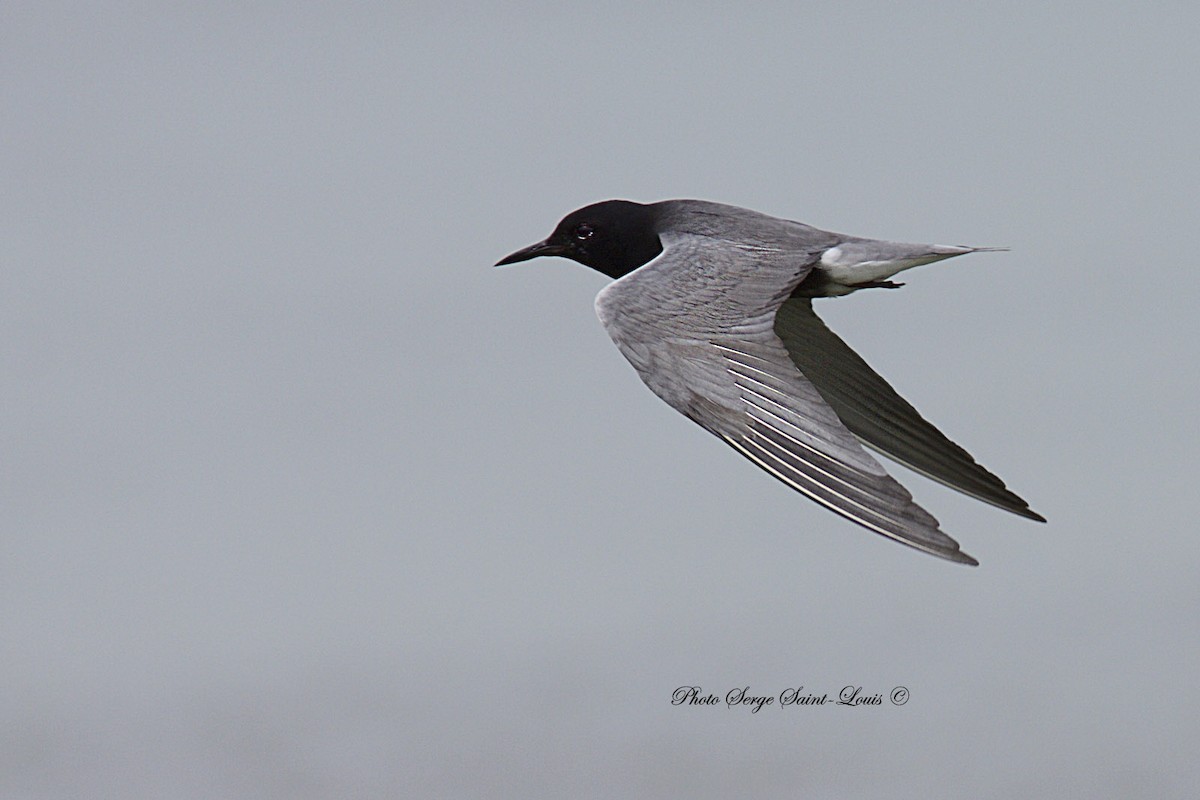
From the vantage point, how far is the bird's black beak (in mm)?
12648

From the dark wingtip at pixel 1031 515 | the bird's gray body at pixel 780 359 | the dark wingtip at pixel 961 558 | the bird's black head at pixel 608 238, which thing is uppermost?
the bird's black head at pixel 608 238

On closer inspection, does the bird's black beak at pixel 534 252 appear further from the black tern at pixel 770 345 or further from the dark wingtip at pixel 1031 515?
the dark wingtip at pixel 1031 515

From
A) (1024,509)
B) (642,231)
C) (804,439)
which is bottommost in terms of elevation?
(1024,509)

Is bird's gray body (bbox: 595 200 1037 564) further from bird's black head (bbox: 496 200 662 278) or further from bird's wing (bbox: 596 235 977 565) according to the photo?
bird's black head (bbox: 496 200 662 278)

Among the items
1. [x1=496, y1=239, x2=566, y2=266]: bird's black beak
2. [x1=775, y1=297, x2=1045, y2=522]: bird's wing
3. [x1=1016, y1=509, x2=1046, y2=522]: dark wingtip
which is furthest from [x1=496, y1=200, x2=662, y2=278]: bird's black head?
[x1=1016, y1=509, x2=1046, y2=522]: dark wingtip

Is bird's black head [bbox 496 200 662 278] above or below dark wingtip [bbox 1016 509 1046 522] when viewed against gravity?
above

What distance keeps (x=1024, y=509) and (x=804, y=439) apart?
2.01 metres

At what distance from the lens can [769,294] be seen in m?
10.0

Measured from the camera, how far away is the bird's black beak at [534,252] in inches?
498

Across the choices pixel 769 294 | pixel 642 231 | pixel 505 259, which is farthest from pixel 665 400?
pixel 505 259

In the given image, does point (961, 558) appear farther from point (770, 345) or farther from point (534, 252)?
point (534, 252)

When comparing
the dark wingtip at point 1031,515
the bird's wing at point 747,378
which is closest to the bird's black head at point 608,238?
the bird's wing at point 747,378

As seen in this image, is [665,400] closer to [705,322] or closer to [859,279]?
[705,322]

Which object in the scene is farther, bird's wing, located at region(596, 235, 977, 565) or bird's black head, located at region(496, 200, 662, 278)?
bird's black head, located at region(496, 200, 662, 278)
